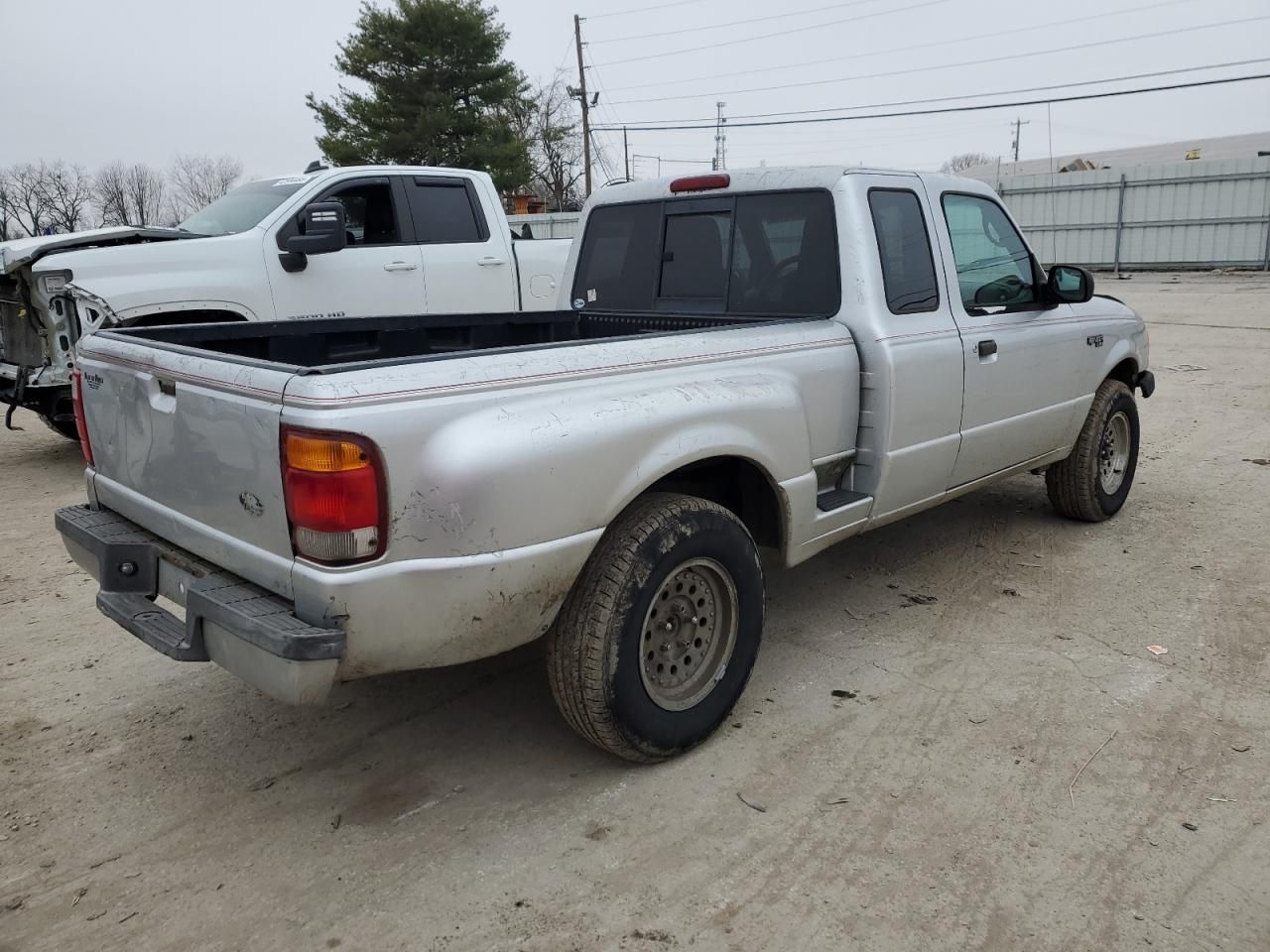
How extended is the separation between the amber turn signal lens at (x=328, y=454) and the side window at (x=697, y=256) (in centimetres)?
231

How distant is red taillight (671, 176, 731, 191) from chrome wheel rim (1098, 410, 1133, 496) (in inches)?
111

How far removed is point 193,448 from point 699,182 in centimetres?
255

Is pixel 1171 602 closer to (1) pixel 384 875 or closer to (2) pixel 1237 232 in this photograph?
(1) pixel 384 875

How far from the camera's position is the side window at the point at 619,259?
182 inches

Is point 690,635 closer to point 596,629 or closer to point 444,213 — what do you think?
point 596,629

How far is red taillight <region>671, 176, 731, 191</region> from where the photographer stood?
171 inches

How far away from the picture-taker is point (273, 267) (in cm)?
724

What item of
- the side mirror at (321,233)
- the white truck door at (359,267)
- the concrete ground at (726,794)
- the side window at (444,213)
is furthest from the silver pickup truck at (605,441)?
the side window at (444,213)

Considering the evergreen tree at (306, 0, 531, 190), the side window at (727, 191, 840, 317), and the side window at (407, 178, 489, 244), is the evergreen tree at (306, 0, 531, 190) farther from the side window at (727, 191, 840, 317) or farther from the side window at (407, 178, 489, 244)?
the side window at (727, 191, 840, 317)

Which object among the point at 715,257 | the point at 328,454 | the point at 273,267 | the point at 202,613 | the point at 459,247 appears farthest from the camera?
the point at 459,247

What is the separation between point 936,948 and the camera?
2383 mm

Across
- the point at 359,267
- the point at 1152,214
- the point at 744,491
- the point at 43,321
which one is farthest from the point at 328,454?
the point at 1152,214

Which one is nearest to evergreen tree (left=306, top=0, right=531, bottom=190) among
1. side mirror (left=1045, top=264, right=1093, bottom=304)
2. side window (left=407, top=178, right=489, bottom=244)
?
side window (left=407, top=178, right=489, bottom=244)

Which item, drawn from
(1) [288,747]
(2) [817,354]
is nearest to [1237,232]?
(2) [817,354]
